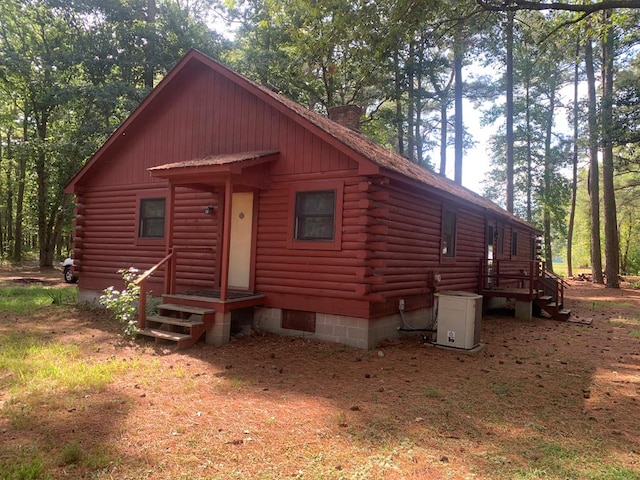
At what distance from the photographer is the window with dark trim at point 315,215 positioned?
314 inches

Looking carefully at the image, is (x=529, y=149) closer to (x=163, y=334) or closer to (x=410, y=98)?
(x=410, y=98)

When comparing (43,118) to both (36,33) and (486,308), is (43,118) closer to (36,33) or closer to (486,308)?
(36,33)

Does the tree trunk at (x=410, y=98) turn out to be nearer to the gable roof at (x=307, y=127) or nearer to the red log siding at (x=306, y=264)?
the gable roof at (x=307, y=127)

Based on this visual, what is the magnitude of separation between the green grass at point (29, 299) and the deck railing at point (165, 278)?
12.5 feet

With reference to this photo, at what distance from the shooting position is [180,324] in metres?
7.49

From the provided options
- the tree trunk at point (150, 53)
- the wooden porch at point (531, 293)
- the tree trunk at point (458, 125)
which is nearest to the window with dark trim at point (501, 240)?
the wooden porch at point (531, 293)

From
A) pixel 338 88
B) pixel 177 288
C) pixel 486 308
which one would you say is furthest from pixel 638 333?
pixel 338 88

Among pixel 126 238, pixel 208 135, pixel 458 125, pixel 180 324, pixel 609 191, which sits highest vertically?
pixel 458 125

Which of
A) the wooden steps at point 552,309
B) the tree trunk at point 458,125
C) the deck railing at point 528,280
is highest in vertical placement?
the tree trunk at point 458,125

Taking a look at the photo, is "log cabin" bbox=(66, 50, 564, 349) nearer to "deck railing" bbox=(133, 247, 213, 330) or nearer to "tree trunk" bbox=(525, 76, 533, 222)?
"deck railing" bbox=(133, 247, 213, 330)

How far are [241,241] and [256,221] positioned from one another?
0.65 metres

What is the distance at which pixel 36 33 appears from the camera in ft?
71.4

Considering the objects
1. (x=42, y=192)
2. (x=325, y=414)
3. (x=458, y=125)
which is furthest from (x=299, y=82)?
(x=325, y=414)

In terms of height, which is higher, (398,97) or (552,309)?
(398,97)
